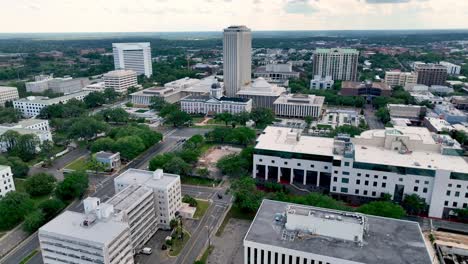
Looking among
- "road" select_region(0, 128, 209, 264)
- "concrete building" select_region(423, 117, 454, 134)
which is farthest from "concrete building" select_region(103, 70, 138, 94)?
"concrete building" select_region(423, 117, 454, 134)

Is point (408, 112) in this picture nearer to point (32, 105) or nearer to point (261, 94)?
point (261, 94)

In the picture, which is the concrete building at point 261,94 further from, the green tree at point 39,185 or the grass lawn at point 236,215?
the green tree at point 39,185

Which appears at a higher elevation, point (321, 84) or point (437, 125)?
point (321, 84)

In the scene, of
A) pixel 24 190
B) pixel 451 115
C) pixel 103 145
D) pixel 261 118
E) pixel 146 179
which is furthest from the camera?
pixel 261 118

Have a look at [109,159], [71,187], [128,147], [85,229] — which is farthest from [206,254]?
[128,147]

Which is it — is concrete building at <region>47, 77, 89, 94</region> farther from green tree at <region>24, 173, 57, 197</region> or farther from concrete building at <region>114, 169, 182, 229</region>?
concrete building at <region>114, 169, 182, 229</region>

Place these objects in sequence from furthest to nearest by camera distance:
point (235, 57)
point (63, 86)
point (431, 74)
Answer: point (431, 74), point (63, 86), point (235, 57)

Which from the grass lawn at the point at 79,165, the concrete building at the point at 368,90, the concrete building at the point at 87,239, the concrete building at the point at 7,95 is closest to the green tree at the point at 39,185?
the grass lawn at the point at 79,165

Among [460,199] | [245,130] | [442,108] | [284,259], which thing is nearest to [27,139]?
[245,130]
